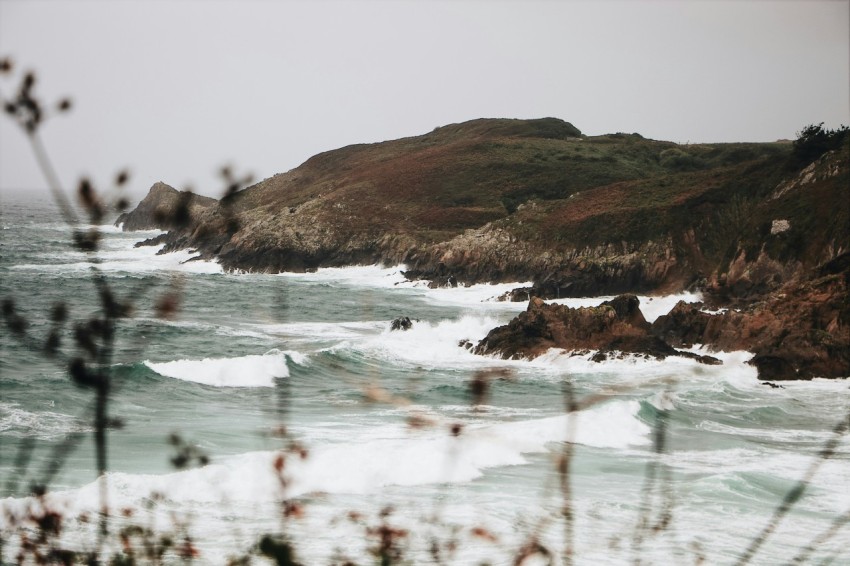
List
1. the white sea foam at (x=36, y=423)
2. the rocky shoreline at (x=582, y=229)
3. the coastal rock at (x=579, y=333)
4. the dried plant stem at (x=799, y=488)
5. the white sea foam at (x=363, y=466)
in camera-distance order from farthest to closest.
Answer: the coastal rock at (x=579, y=333) → the rocky shoreline at (x=582, y=229) → the white sea foam at (x=36, y=423) → the white sea foam at (x=363, y=466) → the dried plant stem at (x=799, y=488)

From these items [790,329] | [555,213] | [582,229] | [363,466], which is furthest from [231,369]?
[555,213]

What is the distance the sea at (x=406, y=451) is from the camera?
117 inches

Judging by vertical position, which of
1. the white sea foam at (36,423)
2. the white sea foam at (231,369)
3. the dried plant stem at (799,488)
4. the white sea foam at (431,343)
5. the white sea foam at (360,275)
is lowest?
the white sea foam at (36,423)

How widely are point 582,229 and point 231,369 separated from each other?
1339 inches

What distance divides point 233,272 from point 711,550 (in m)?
51.3

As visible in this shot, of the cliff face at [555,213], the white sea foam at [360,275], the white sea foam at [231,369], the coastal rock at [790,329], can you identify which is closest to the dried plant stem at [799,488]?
the white sea foam at [231,369]

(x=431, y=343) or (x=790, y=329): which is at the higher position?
(x=790, y=329)

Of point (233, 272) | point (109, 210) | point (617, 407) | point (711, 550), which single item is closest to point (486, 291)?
point (233, 272)

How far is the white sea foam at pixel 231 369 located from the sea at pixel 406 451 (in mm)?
86

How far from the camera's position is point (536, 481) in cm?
1380

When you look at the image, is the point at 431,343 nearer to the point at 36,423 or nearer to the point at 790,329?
the point at 790,329

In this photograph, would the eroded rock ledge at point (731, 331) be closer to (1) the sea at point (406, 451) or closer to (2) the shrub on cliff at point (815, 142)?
(1) the sea at point (406, 451)

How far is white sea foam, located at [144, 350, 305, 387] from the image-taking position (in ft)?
76.7

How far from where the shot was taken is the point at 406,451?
1499cm
